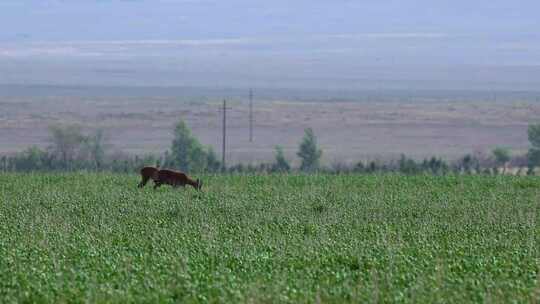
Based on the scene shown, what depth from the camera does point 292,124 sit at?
81812mm

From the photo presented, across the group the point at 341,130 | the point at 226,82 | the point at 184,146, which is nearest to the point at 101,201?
the point at 184,146

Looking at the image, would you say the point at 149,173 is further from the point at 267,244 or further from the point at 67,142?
the point at 67,142

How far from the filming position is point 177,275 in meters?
11.0

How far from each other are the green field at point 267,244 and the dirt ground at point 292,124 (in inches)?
1339

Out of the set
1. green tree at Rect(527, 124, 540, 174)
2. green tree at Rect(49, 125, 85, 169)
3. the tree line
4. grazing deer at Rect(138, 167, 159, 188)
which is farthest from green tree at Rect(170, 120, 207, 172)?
grazing deer at Rect(138, 167, 159, 188)

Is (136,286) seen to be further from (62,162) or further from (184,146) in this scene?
(184,146)

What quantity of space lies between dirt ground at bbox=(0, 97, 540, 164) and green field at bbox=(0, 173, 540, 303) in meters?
34.0

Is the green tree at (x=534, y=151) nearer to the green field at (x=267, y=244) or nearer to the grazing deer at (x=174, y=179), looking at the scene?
the grazing deer at (x=174, y=179)

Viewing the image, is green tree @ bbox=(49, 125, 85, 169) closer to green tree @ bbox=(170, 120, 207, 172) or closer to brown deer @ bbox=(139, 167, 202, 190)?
green tree @ bbox=(170, 120, 207, 172)

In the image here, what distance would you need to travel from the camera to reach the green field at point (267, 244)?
1048 centimetres

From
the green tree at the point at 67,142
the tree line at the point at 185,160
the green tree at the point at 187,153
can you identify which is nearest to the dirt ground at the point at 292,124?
the green tree at the point at 67,142

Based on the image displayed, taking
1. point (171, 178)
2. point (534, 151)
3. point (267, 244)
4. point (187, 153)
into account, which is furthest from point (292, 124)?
point (267, 244)

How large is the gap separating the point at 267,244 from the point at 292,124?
68681 millimetres

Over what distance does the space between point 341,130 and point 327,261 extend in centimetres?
6660
